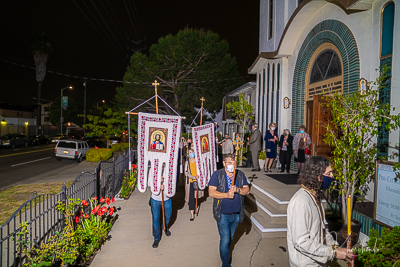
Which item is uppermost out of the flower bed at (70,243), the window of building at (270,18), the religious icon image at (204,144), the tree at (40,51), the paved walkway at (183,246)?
the tree at (40,51)

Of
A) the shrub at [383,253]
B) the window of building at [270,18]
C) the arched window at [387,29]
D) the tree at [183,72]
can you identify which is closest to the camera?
the shrub at [383,253]

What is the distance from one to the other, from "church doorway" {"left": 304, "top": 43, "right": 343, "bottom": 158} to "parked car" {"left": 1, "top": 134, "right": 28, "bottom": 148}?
30675 millimetres

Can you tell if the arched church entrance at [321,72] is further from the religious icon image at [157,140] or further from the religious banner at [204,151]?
the religious icon image at [157,140]

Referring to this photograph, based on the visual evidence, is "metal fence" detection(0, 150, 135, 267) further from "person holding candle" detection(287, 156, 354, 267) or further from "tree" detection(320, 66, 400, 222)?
"tree" detection(320, 66, 400, 222)

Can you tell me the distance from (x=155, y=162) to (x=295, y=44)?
7.92 metres

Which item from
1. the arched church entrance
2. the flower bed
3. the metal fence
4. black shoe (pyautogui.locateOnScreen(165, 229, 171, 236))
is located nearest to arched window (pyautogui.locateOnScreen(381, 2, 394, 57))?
the arched church entrance

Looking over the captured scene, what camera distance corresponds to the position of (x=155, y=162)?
6.07 m

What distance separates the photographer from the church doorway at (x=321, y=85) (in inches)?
326

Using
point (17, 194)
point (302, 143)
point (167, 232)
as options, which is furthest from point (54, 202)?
point (302, 143)

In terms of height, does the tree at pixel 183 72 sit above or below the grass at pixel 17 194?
above

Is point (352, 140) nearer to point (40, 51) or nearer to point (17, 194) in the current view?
point (17, 194)

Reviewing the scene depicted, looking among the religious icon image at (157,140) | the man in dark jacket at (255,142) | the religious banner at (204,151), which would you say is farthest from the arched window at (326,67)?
the religious icon image at (157,140)

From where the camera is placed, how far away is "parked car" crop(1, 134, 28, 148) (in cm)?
2895

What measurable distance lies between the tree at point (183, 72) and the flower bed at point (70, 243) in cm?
2369
